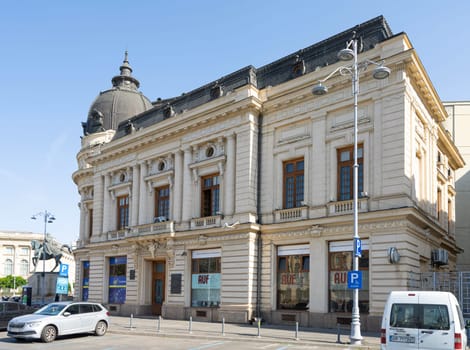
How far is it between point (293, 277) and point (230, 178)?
23.3ft

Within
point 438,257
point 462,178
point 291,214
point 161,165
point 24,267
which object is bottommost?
point 24,267

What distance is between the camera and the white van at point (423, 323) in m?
14.9

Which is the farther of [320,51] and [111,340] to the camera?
[320,51]

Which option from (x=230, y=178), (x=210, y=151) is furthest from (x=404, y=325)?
(x=210, y=151)

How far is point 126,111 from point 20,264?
99.9 meters

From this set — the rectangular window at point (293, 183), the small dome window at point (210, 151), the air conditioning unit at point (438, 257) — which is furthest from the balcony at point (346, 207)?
the small dome window at point (210, 151)

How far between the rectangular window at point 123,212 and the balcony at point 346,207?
19.2 m

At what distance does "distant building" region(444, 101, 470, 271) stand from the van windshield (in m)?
33.3

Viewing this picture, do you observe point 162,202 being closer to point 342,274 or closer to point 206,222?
point 206,222

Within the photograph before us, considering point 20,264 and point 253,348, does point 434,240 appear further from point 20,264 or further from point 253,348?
point 20,264

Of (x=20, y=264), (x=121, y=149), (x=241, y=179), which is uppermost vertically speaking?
(x=121, y=149)

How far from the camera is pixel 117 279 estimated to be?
4144 centimetres

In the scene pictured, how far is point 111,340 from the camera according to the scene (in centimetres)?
2269

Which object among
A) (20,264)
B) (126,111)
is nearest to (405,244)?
(126,111)
